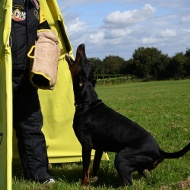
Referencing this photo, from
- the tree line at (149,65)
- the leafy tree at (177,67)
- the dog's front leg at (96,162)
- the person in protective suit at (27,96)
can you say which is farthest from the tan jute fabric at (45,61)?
the leafy tree at (177,67)

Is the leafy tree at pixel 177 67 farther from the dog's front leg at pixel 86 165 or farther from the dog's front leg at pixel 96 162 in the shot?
the dog's front leg at pixel 86 165

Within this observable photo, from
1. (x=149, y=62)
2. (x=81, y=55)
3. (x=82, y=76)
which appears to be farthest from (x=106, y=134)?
(x=149, y=62)

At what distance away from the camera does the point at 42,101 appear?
6.44m

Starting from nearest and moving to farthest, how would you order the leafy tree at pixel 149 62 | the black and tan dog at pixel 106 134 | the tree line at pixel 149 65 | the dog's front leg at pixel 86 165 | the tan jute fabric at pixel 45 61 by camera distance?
1. the tan jute fabric at pixel 45 61
2. the black and tan dog at pixel 106 134
3. the dog's front leg at pixel 86 165
4. the tree line at pixel 149 65
5. the leafy tree at pixel 149 62

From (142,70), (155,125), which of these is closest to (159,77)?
(142,70)

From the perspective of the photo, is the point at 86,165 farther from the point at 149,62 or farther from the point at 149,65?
the point at 149,62

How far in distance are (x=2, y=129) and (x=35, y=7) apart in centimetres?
186

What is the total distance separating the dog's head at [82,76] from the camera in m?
5.15

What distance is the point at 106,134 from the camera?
5113mm

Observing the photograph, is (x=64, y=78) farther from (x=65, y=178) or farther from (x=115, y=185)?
(x=115, y=185)

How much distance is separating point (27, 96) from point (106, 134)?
120 cm

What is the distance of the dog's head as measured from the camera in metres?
5.15

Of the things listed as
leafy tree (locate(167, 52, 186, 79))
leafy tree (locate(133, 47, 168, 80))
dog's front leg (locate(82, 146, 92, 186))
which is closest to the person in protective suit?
dog's front leg (locate(82, 146, 92, 186))

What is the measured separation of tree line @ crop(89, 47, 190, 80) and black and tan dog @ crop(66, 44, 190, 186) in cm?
7760
